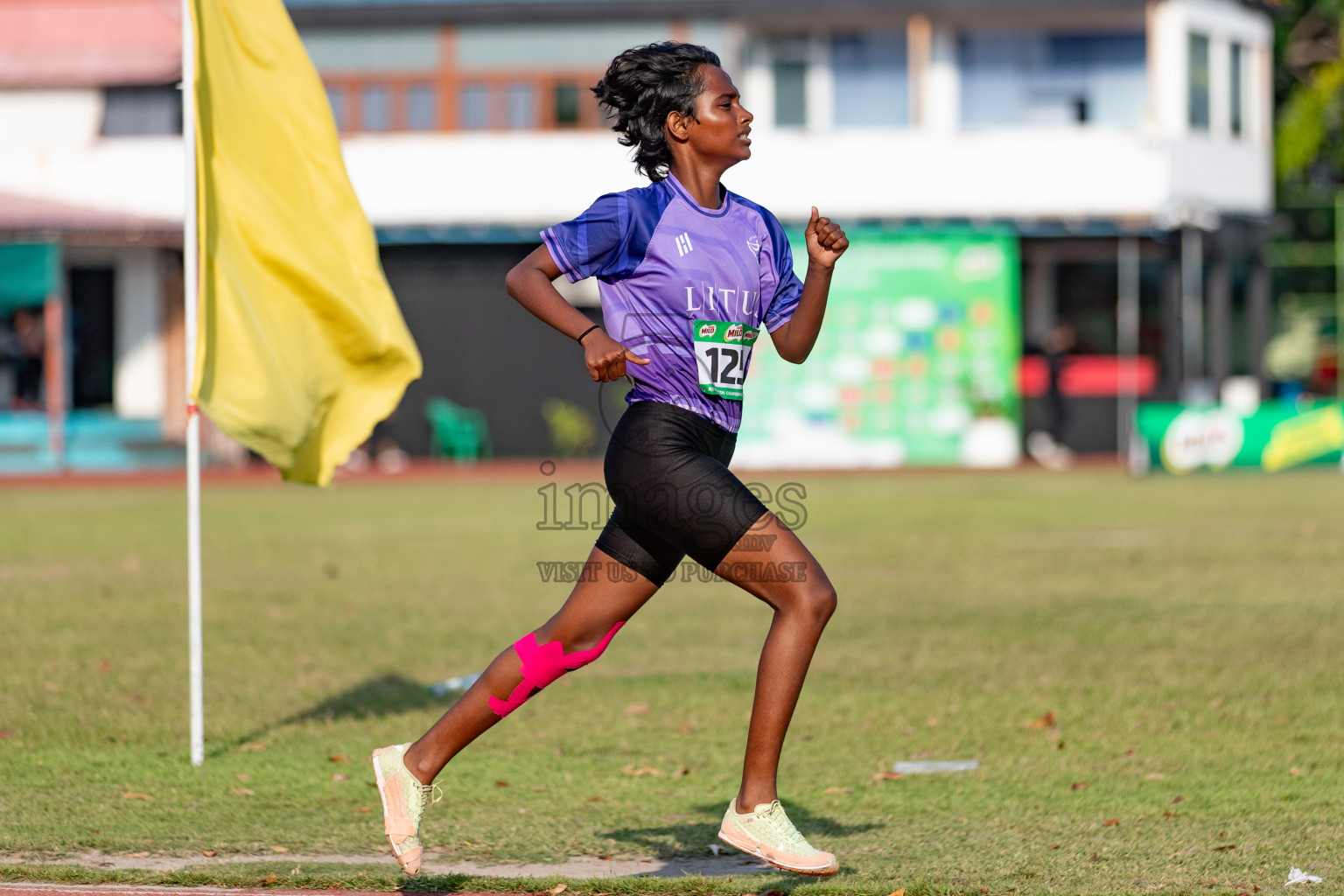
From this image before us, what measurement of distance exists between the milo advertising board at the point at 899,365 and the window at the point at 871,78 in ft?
10.6

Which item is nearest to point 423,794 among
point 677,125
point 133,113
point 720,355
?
point 720,355

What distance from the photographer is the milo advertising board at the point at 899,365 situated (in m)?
29.6

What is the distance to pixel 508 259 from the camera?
31.1m

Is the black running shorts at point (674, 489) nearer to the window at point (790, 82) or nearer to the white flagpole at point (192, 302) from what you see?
the white flagpole at point (192, 302)

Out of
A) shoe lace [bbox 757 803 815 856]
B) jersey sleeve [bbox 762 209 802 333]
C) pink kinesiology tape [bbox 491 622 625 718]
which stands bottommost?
shoe lace [bbox 757 803 815 856]

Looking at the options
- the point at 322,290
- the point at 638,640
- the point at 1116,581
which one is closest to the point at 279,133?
the point at 322,290

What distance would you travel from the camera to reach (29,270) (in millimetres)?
28016

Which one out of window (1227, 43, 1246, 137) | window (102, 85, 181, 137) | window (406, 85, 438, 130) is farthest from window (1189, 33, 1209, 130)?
window (102, 85, 181, 137)

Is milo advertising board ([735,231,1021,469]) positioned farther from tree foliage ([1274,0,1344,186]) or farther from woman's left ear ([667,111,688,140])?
woman's left ear ([667,111,688,140])

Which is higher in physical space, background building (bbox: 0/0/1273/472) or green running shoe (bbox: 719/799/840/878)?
background building (bbox: 0/0/1273/472)

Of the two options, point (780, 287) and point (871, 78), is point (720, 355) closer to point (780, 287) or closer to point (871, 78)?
point (780, 287)

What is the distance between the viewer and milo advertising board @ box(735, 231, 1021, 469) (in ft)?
97.2

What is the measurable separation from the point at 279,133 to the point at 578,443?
23.3m

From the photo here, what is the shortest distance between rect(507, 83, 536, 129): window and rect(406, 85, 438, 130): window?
54.8 inches
